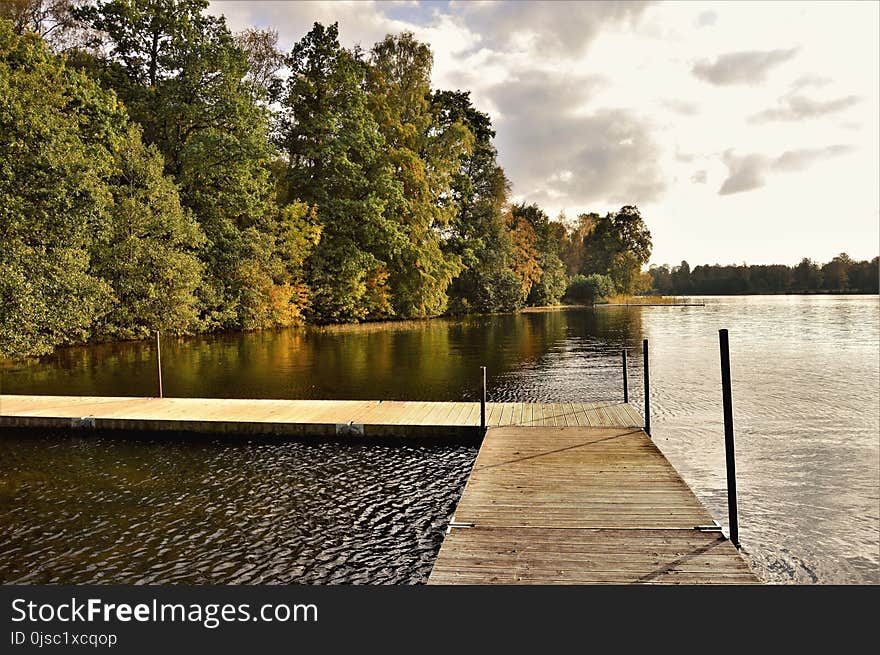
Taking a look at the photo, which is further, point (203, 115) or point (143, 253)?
point (203, 115)

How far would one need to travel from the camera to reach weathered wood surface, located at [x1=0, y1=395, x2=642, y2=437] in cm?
1101

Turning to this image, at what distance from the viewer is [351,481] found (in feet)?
28.3

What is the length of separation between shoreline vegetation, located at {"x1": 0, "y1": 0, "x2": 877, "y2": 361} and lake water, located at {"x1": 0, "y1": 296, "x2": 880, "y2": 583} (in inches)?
224

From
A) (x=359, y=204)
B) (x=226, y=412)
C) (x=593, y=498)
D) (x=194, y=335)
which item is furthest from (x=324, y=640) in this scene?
(x=359, y=204)

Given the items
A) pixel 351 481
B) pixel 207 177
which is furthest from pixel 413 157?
pixel 351 481

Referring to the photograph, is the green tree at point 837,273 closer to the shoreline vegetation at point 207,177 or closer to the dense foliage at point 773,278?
the dense foliage at point 773,278

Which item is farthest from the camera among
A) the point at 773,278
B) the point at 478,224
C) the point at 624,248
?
the point at 773,278

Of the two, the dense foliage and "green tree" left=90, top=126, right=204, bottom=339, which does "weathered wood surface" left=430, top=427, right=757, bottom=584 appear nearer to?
"green tree" left=90, top=126, right=204, bottom=339

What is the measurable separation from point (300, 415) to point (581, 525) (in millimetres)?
6984

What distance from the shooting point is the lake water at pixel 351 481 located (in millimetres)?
6250

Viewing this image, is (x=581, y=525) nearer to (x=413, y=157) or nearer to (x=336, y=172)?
(x=336, y=172)

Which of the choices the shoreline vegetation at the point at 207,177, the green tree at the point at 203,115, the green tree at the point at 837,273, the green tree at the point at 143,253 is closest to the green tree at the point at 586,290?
the shoreline vegetation at the point at 207,177

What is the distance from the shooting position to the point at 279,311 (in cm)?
3581

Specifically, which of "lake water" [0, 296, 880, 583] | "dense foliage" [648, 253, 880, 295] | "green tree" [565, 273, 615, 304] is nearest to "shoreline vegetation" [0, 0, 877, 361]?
"lake water" [0, 296, 880, 583]
